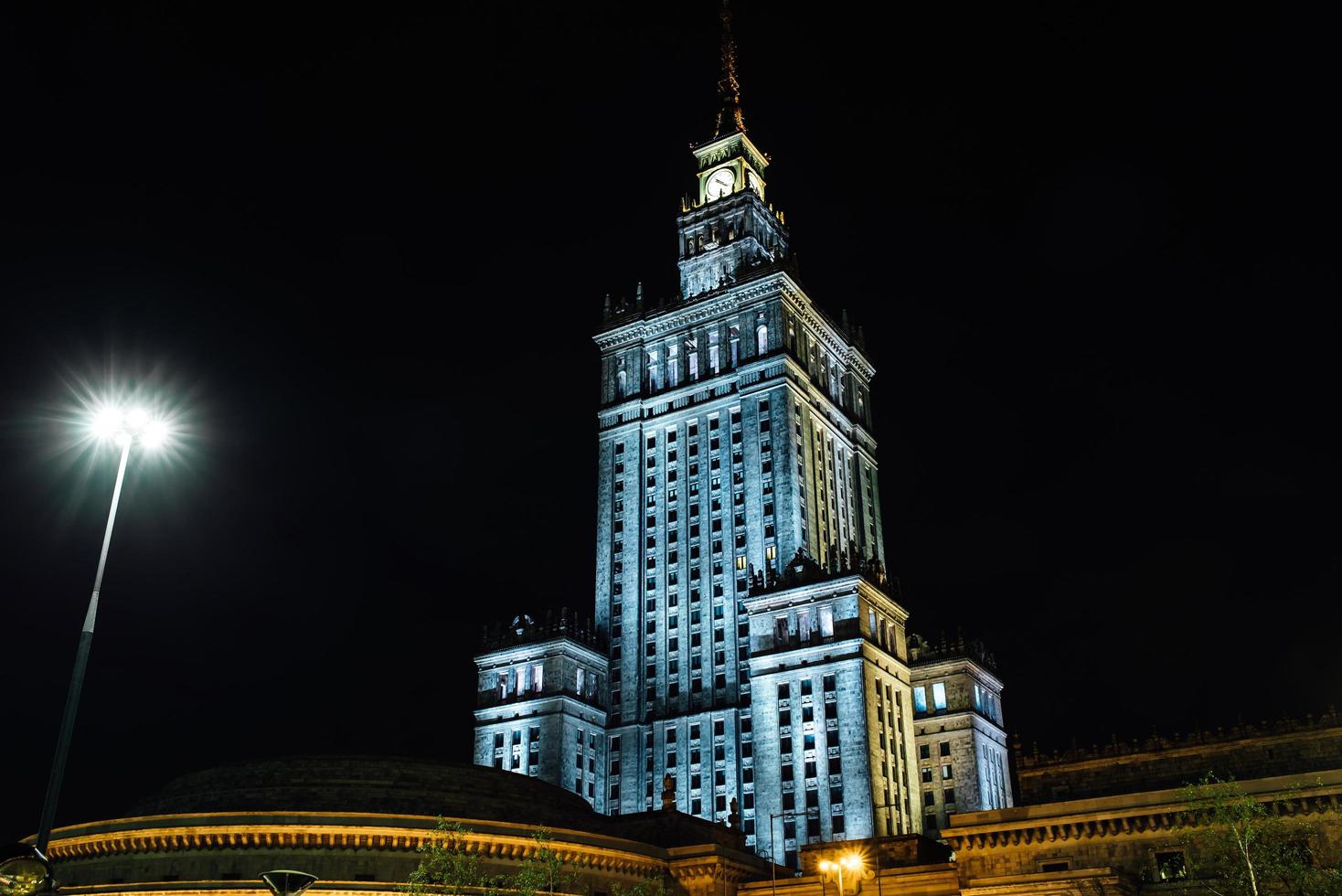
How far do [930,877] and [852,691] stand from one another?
28348 millimetres

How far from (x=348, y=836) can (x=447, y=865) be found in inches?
270

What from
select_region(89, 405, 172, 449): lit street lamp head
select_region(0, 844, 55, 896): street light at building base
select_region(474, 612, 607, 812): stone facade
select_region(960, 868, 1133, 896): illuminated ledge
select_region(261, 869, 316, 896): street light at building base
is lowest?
select_region(0, 844, 55, 896): street light at building base

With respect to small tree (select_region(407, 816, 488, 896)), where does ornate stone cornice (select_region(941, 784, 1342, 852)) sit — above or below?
above

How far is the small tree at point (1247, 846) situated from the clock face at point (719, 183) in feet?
335

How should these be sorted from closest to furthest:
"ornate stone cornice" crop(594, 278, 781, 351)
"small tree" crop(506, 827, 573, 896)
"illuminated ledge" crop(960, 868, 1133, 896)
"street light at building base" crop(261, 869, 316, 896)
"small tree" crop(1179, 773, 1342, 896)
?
1. "street light at building base" crop(261, 869, 316, 896)
2. "small tree" crop(1179, 773, 1342, 896)
3. "illuminated ledge" crop(960, 868, 1133, 896)
4. "small tree" crop(506, 827, 573, 896)
5. "ornate stone cornice" crop(594, 278, 781, 351)

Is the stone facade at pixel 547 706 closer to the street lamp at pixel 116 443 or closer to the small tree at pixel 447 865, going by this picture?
the small tree at pixel 447 865

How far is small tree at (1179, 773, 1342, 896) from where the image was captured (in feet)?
164

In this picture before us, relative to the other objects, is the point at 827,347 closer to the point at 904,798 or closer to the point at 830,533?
the point at 830,533

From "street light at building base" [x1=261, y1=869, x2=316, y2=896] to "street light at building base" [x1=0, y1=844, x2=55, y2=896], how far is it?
17051 millimetres

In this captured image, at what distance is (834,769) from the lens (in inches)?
3762

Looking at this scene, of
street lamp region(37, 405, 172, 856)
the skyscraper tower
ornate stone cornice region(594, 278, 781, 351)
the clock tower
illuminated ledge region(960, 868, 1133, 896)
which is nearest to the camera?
street lamp region(37, 405, 172, 856)

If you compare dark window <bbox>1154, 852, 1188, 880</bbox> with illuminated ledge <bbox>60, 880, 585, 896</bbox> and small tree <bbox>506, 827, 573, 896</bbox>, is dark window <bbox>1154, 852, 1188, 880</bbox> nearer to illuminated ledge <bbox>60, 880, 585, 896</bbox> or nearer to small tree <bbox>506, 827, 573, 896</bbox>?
small tree <bbox>506, 827, 573, 896</bbox>

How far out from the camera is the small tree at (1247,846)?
50.0 metres

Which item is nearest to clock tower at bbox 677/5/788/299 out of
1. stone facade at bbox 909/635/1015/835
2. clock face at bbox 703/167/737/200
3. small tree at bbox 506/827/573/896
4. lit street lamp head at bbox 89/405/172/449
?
clock face at bbox 703/167/737/200
